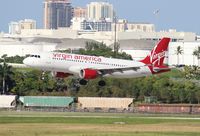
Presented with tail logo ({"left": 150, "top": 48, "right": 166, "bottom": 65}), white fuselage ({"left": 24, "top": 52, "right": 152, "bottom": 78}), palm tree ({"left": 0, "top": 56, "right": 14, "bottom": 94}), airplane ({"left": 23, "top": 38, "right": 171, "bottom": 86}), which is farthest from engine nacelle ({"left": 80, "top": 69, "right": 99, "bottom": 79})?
palm tree ({"left": 0, "top": 56, "right": 14, "bottom": 94})

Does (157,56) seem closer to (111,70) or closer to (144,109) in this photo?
(111,70)

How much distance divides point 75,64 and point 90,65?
3.30 meters

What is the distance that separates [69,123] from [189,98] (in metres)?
62.5

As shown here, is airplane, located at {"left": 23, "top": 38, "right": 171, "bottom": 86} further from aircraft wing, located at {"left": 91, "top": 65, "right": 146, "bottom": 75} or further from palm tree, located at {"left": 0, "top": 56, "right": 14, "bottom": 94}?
palm tree, located at {"left": 0, "top": 56, "right": 14, "bottom": 94}

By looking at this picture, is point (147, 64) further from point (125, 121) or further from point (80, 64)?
point (125, 121)

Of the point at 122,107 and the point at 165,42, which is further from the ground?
the point at 165,42

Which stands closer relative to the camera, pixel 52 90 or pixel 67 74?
pixel 67 74

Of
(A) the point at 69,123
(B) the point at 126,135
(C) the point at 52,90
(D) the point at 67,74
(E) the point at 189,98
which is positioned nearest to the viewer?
(B) the point at 126,135

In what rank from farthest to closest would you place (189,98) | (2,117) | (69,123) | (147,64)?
(189,98)
(147,64)
(2,117)
(69,123)

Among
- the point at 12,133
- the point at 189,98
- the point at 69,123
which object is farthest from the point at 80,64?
the point at 12,133

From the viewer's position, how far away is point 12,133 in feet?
263

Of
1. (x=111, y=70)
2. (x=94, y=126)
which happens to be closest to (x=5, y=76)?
(x=111, y=70)

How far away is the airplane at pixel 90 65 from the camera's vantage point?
5153 inches

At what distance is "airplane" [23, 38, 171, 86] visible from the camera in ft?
A: 429
